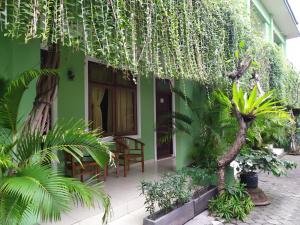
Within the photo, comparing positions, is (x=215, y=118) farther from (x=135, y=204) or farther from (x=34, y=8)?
(x=34, y=8)

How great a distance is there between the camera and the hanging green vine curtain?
2.41 m

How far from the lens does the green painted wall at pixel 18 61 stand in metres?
2.94

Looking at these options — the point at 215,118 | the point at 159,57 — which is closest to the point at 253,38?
the point at 215,118

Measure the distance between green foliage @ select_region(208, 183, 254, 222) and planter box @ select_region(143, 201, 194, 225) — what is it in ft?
1.60

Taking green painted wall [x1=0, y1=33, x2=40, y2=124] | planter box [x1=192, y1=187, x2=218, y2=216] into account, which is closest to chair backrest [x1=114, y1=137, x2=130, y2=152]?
planter box [x1=192, y1=187, x2=218, y2=216]

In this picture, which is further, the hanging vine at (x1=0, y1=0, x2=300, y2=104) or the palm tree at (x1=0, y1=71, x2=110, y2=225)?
the hanging vine at (x1=0, y1=0, x2=300, y2=104)

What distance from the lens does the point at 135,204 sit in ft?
14.2

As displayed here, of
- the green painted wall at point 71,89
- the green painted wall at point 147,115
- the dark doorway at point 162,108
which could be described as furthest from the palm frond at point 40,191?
the dark doorway at point 162,108

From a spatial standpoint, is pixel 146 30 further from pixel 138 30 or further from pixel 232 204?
pixel 232 204

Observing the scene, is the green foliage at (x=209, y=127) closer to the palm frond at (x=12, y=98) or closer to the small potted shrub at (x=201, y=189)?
the small potted shrub at (x=201, y=189)

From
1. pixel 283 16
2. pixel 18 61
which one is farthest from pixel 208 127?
pixel 283 16

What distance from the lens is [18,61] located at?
2.99m

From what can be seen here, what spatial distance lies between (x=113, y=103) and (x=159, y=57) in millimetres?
3421

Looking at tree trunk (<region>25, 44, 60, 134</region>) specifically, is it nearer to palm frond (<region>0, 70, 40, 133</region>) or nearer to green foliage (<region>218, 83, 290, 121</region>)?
palm frond (<region>0, 70, 40, 133</region>)
